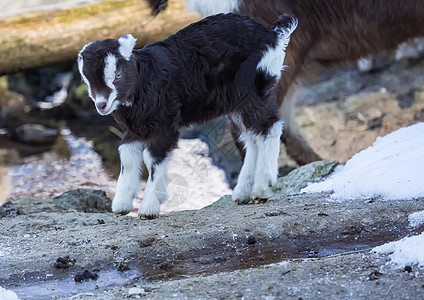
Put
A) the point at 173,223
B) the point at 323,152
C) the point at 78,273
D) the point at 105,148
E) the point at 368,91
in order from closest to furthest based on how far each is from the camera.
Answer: the point at 78,273
the point at 173,223
the point at 323,152
the point at 105,148
the point at 368,91

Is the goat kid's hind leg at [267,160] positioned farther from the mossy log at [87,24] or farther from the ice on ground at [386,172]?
the mossy log at [87,24]

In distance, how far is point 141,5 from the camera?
31.1 feet

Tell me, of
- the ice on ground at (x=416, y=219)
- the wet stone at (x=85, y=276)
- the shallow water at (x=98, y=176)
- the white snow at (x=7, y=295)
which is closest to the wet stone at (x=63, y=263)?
the wet stone at (x=85, y=276)

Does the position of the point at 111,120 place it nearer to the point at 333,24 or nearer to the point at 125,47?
the point at 333,24

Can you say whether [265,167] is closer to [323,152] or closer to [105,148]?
[323,152]

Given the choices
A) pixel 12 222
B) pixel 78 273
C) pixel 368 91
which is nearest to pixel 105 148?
pixel 368 91

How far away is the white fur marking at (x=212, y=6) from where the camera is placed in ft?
19.9

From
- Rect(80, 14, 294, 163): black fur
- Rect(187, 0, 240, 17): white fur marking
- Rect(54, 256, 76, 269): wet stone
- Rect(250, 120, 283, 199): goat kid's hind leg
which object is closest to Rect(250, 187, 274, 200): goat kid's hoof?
Rect(250, 120, 283, 199): goat kid's hind leg

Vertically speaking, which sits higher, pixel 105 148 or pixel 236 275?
pixel 236 275

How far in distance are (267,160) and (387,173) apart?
81cm

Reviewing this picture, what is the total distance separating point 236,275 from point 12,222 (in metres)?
2.13

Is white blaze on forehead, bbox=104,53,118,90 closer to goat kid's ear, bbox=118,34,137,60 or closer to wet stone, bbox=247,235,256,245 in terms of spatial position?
goat kid's ear, bbox=118,34,137,60

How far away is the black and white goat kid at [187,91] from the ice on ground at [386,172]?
23.0 inches

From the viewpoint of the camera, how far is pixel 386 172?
199 inches
